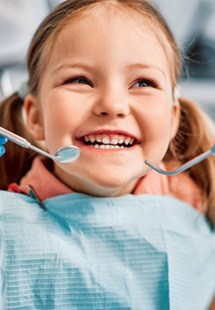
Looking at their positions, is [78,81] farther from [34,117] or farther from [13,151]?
[13,151]

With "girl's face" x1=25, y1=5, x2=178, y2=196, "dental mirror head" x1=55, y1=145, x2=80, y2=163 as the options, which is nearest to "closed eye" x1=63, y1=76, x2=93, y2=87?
"girl's face" x1=25, y1=5, x2=178, y2=196

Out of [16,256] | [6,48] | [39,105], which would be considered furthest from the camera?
[6,48]

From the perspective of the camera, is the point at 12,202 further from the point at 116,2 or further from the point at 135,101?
the point at 116,2

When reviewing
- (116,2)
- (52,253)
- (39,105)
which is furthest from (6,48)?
(52,253)

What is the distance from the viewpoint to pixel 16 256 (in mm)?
925

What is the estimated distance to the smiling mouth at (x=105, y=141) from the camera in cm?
95

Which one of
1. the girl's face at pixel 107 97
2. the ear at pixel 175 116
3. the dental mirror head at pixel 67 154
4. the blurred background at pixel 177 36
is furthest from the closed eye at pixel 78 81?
the blurred background at pixel 177 36

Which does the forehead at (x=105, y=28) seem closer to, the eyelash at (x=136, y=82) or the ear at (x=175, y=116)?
the eyelash at (x=136, y=82)

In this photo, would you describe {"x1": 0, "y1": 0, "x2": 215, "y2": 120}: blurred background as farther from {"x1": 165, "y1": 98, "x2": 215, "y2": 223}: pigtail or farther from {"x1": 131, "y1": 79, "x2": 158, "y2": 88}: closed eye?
{"x1": 131, "y1": 79, "x2": 158, "y2": 88}: closed eye

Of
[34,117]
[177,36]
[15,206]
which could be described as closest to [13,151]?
[34,117]

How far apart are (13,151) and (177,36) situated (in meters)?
0.49

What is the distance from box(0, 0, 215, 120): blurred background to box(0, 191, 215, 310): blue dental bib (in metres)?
0.52

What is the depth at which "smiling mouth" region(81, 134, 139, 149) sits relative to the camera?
945mm

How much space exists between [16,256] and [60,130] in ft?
0.65
